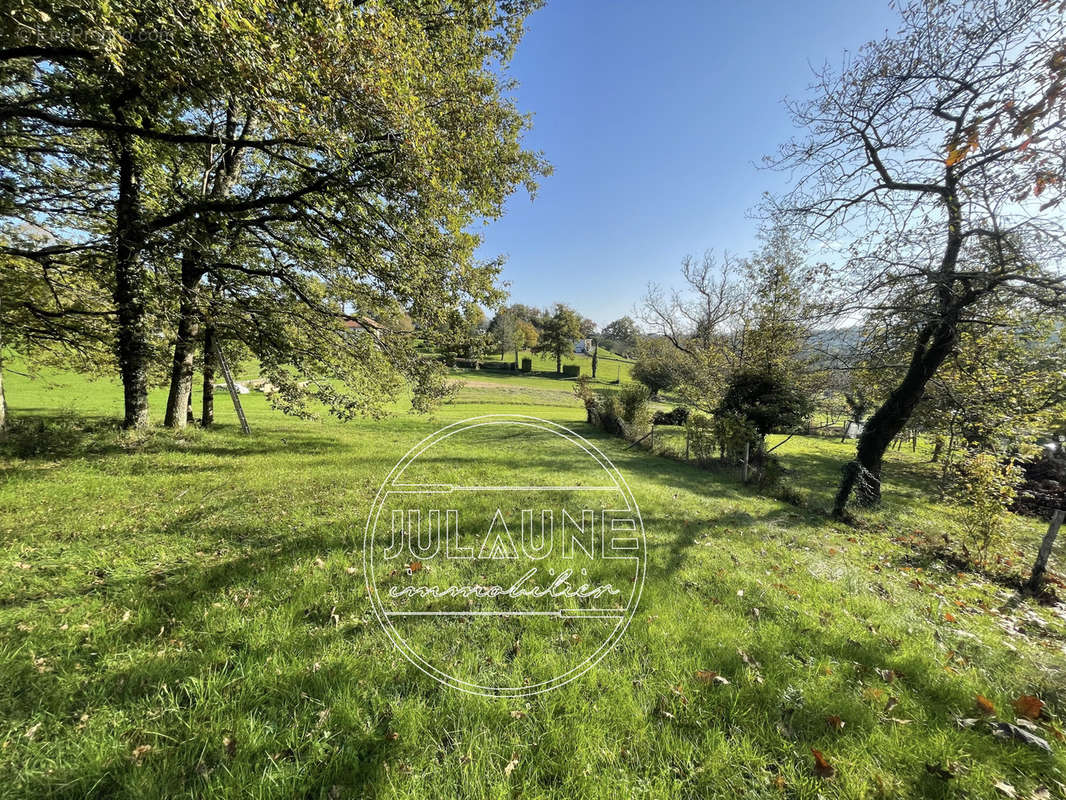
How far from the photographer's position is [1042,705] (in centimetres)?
262

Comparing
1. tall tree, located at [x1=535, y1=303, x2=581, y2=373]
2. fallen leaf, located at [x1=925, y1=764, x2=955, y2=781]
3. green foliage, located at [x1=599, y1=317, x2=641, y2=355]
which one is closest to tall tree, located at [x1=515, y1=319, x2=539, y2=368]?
tall tree, located at [x1=535, y1=303, x2=581, y2=373]

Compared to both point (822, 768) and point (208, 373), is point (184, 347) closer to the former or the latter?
point (208, 373)

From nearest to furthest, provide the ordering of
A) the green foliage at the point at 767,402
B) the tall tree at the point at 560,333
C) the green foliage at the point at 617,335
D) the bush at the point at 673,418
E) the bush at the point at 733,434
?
the bush at the point at 733,434 < the green foliage at the point at 767,402 < the bush at the point at 673,418 < the tall tree at the point at 560,333 < the green foliage at the point at 617,335

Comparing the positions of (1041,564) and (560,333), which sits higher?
(560,333)

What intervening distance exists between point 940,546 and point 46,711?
36.8 feet

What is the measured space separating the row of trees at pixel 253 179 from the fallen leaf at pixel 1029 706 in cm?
805

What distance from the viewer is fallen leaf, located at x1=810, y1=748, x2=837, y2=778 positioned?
2.01m

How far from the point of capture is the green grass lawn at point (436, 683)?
6.10 ft

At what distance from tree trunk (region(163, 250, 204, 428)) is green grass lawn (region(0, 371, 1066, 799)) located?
462 centimetres

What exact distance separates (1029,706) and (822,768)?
212 centimetres

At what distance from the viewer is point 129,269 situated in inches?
257

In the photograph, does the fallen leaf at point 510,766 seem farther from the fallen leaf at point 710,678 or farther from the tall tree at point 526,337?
the tall tree at point 526,337

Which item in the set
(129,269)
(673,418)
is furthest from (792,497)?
(129,269)

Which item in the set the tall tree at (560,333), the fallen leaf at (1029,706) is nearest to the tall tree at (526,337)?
the tall tree at (560,333)
